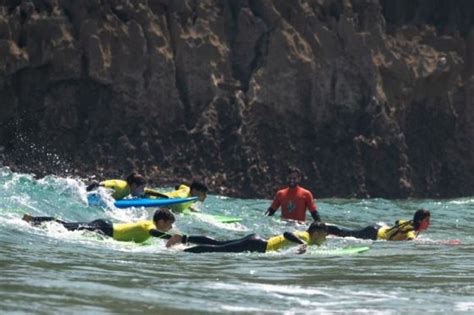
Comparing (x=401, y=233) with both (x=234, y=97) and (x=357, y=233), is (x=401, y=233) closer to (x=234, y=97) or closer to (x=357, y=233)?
(x=357, y=233)

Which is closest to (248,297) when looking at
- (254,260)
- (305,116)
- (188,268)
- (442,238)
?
(188,268)

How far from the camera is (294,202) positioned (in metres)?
20.1

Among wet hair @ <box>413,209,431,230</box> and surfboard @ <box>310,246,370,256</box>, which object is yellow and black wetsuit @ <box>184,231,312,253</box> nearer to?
surfboard @ <box>310,246,370,256</box>

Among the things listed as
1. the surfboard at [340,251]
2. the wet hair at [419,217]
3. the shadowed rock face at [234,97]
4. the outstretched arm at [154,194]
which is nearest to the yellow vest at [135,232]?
the surfboard at [340,251]

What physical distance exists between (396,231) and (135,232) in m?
4.17

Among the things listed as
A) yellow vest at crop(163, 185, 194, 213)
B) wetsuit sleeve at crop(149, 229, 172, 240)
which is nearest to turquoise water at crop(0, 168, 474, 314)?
wetsuit sleeve at crop(149, 229, 172, 240)

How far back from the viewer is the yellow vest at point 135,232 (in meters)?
15.4

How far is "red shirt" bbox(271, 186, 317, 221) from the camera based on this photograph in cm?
2009

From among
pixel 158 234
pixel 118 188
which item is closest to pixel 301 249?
pixel 158 234

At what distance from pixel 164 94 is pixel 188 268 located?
69.5 feet

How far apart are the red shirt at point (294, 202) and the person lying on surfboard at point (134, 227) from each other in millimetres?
4895

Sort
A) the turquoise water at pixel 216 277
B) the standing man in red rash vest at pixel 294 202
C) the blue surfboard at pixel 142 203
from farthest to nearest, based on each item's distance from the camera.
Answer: the standing man in red rash vest at pixel 294 202
the blue surfboard at pixel 142 203
the turquoise water at pixel 216 277

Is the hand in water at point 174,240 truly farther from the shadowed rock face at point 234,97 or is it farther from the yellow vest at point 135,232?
the shadowed rock face at point 234,97

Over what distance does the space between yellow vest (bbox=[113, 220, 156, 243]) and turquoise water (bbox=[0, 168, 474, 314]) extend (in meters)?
0.14
